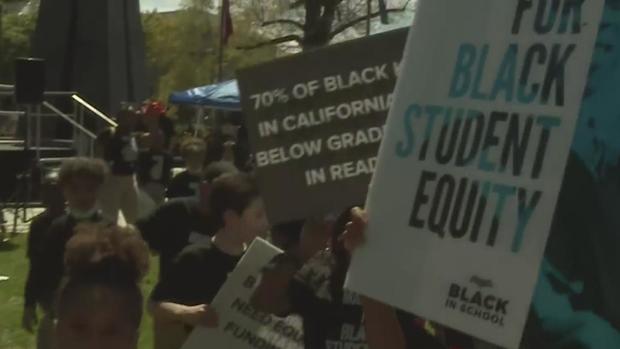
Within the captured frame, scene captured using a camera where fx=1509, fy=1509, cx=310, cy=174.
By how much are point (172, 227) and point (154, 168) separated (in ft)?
32.3

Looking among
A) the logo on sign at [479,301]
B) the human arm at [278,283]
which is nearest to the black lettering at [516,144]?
the logo on sign at [479,301]

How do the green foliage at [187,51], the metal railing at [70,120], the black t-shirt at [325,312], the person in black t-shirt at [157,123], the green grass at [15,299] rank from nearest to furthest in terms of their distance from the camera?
the black t-shirt at [325,312]
the green grass at [15,299]
the person in black t-shirt at [157,123]
the metal railing at [70,120]
the green foliage at [187,51]

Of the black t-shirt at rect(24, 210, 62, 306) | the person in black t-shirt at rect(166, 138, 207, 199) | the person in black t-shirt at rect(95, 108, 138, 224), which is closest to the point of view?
the black t-shirt at rect(24, 210, 62, 306)

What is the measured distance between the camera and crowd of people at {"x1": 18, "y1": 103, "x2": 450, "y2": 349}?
11.6ft

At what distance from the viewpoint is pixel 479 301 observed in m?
2.73

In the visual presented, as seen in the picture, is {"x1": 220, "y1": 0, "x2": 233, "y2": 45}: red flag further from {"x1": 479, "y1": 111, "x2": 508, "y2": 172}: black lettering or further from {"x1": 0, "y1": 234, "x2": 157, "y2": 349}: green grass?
{"x1": 479, "y1": 111, "x2": 508, "y2": 172}: black lettering

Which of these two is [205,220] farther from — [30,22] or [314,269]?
[30,22]

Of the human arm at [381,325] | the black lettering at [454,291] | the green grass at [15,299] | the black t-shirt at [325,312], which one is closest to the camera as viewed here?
the black lettering at [454,291]

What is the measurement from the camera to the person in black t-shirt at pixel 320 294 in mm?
4662

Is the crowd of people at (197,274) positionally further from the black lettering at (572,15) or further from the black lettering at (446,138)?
the black lettering at (572,15)

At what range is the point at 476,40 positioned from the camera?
2885 millimetres

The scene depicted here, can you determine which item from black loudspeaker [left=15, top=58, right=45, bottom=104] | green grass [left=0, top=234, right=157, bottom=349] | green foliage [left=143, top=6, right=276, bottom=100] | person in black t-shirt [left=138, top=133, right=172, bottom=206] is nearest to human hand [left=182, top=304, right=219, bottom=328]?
green grass [left=0, top=234, right=157, bottom=349]

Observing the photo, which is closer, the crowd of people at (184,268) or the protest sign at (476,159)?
the protest sign at (476,159)

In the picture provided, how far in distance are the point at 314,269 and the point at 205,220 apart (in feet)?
6.60
